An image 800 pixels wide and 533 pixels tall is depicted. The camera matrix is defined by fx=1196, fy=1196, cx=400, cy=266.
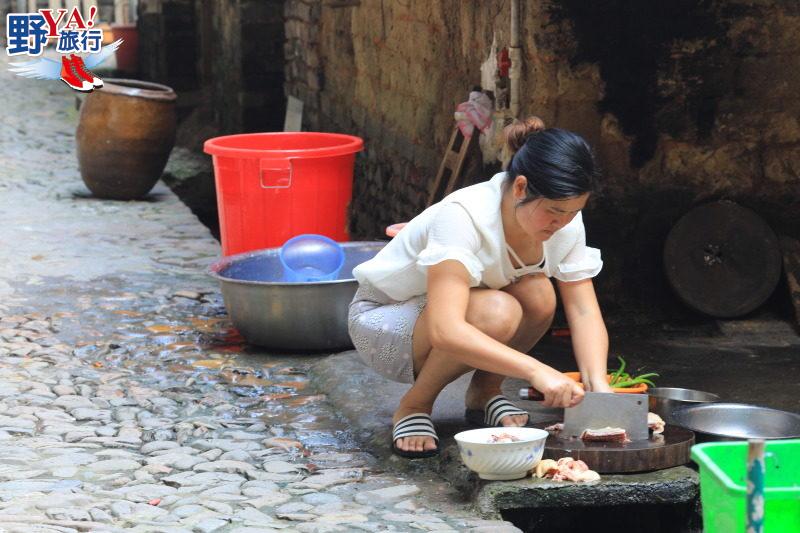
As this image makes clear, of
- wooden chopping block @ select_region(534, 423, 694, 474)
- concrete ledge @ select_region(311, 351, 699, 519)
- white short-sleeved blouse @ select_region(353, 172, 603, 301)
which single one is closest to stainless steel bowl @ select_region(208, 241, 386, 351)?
concrete ledge @ select_region(311, 351, 699, 519)

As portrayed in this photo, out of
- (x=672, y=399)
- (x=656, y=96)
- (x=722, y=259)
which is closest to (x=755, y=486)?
(x=672, y=399)

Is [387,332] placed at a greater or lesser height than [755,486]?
lesser

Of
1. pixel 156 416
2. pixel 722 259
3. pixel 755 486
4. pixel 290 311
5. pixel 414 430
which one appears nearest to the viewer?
pixel 755 486

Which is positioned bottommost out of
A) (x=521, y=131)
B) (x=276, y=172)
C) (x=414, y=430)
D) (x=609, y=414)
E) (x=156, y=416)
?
(x=156, y=416)

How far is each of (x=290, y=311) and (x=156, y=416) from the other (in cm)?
81

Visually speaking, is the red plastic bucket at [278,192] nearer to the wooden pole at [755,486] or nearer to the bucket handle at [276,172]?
the bucket handle at [276,172]

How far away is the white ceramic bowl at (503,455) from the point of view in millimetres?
3230

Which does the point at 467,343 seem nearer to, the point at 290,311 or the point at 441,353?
the point at 441,353

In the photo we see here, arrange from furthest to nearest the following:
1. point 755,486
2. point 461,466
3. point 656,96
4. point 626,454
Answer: point 656,96 → point 461,466 → point 626,454 → point 755,486

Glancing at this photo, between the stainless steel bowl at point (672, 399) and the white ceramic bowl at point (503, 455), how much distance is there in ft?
2.14

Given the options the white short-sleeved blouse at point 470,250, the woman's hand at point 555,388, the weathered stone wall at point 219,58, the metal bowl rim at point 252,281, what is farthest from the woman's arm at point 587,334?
the weathered stone wall at point 219,58

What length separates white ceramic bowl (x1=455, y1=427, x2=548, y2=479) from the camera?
10.6ft

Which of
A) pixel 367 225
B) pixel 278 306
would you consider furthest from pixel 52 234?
pixel 278 306

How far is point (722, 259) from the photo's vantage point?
5355mm
